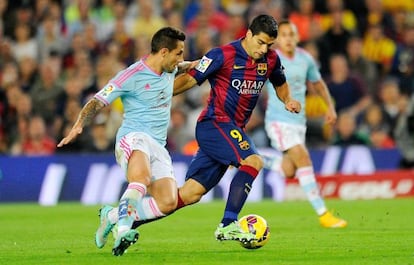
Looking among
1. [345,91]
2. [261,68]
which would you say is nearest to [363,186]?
[345,91]

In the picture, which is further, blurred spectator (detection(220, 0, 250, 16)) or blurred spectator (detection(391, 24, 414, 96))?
blurred spectator (detection(220, 0, 250, 16))

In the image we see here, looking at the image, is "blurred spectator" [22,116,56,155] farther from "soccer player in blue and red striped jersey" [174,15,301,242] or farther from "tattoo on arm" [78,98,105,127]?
"tattoo on arm" [78,98,105,127]

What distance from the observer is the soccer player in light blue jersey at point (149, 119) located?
34.2 feet

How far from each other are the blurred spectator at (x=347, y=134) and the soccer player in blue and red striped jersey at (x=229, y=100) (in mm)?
8704

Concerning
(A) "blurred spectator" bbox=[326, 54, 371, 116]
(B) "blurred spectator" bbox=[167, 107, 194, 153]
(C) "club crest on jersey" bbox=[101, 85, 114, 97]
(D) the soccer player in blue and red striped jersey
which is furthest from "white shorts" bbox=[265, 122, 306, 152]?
(A) "blurred spectator" bbox=[326, 54, 371, 116]

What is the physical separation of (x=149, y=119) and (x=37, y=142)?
10021 millimetres

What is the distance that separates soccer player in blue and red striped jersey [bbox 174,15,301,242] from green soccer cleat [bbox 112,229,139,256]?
1.55 m

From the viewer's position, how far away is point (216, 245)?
11.1 meters

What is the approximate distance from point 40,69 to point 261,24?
1145 cm

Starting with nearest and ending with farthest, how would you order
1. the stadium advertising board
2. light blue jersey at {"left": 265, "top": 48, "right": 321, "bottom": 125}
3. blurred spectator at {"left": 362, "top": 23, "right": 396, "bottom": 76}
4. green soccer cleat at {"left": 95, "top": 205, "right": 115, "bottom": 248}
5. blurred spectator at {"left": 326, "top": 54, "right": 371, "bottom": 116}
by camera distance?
1. green soccer cleat at {"left": 95, "top": 205, "right": 115, "bottom": 248}
2. light blue jersey at {"left": 265, "top": 48, "right": 321, "bottom": 125}
3. the stadium advertising board
4. blurred spectator at {"left": 326, "top": 54, "right": 371, "bottom": 116}
5. blurred spectator at {"left": 362, "top": 23, "right": 396, "bottom": 76}

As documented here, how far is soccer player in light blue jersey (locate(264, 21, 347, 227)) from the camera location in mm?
14266

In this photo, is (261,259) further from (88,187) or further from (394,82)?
(394,82)

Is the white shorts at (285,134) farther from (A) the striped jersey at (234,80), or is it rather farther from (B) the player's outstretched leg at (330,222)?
(A) the striped jersey at (234,80)

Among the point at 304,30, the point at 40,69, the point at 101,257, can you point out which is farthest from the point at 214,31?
the point at 101,257
